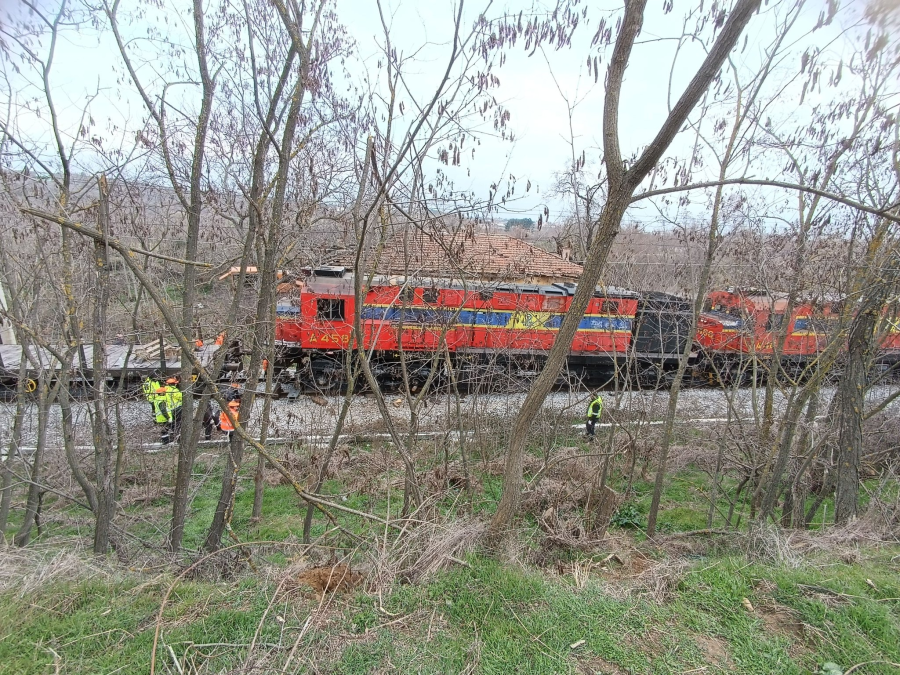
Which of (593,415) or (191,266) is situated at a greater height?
(191,266)

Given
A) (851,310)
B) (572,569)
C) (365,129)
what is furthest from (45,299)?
(851,310)

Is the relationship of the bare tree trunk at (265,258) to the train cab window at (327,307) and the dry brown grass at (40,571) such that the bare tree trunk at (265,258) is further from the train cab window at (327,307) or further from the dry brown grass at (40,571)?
the train cab window at (327,307)

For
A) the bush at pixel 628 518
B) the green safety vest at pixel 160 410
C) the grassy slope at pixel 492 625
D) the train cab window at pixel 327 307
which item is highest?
the train cab window at pixel 327 307

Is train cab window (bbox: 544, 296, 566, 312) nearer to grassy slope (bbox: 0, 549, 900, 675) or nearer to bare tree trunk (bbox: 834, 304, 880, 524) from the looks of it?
bare tree trunk (bbox: 834, 304, 880, 524)

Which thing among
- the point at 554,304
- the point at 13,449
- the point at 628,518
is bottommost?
the point at 628,518

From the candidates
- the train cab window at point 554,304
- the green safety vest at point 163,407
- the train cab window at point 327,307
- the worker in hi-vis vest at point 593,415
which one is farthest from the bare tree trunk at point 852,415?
the green safety vest at point 163,407

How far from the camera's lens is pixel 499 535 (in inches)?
122

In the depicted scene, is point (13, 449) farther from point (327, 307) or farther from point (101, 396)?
point (327, 307)

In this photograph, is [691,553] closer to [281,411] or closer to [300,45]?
[300,45]

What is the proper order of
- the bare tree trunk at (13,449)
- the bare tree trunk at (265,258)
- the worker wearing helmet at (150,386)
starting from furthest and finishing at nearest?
1. the worker wearing helmet at (150,386)
2. the bare tree trunk at (13,449)
3. the bare tree trunk at (265,258)

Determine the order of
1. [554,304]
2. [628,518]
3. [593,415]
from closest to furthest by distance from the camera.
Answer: [628,518]
[593,415]
[554,304]

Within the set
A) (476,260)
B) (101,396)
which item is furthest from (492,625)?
(476,260)

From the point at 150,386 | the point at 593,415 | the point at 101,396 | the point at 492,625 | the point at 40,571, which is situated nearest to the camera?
the point at 492,625

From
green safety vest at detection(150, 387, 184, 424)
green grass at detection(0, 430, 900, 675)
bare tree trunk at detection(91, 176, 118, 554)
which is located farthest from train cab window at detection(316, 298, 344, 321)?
green grass at detection(0, 430, 900, 675)
